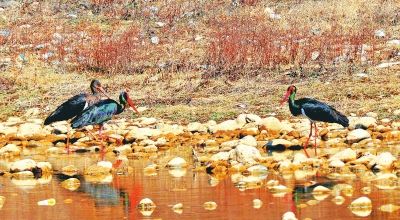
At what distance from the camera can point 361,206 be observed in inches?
284

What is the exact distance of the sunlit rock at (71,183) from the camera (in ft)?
29.5

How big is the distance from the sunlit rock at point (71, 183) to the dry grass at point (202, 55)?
197 inches

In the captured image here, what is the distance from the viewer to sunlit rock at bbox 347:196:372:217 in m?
7.12

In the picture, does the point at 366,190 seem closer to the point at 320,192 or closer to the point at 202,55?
the point at 320,192

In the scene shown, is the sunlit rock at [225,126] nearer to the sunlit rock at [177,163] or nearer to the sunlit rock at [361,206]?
the sunlit rock at [177,163]

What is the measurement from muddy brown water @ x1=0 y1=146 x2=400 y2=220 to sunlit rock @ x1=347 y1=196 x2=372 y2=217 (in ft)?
0.18

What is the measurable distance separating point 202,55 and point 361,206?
11368 millimetres

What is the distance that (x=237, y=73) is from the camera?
54.1 feet

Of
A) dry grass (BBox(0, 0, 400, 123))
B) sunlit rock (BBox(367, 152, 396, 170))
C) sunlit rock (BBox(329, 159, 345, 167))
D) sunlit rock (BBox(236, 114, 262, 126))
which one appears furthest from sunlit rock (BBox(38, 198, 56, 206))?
dry grass (BBox(0, 0, 400, 123))

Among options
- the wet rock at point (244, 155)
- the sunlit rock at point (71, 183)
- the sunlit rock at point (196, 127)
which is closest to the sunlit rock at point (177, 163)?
the wet rock at point (244, 155)

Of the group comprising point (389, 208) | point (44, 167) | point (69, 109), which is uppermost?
point (389, 208)

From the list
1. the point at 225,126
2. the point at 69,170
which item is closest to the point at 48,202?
the point at 69,170

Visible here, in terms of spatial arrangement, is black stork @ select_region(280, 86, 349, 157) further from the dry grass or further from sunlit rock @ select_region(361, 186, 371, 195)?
sunlit rock @ select_region(361, 186, 371, 195)

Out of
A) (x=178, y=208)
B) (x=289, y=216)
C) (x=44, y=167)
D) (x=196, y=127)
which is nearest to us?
(x=289, y=216)
